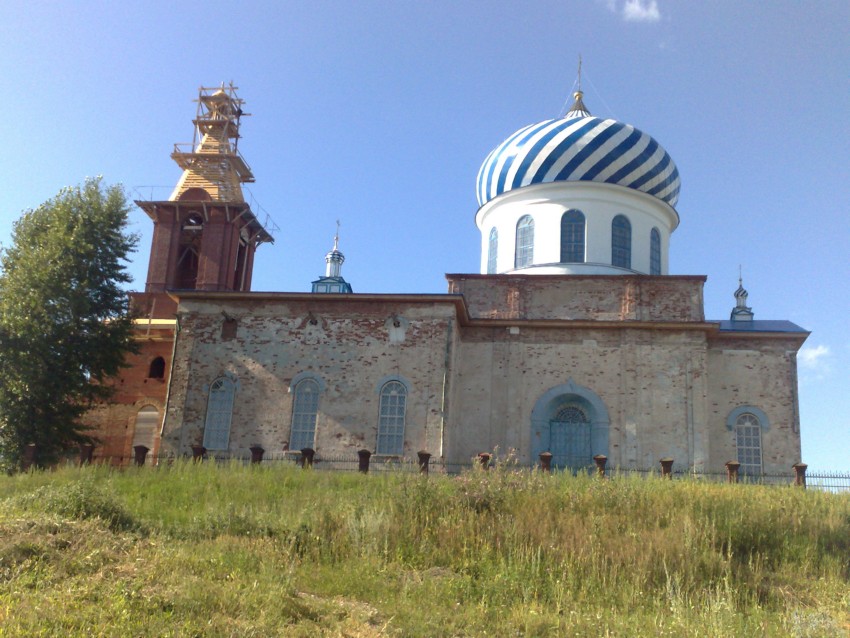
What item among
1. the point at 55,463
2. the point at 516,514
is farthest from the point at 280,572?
the point at 55,463

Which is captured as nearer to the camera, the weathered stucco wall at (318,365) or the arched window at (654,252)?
the weathered stucco wall at (318,365)

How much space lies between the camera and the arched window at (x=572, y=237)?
23609 millimetres

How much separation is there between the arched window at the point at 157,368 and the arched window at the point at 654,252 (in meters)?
14.2

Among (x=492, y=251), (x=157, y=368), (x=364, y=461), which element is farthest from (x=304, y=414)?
(x=492, y=251)

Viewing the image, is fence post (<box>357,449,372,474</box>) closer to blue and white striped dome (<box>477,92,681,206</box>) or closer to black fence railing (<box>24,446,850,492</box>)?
black fence railing (<box>24,446,850,492</box>)

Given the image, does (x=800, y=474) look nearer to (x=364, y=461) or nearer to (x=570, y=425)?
(x=570, y=425)

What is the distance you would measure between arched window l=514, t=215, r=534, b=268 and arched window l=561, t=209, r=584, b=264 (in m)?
0.93

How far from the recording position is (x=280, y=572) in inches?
342

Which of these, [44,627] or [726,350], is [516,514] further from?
[726,350]

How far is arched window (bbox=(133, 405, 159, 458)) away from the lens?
23.4 m

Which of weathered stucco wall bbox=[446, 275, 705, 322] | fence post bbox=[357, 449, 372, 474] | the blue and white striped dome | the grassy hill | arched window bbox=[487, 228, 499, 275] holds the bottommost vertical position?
the grassy hill

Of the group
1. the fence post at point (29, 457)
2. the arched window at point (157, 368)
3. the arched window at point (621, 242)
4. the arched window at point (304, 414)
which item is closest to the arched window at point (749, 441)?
the arched window at point (621, 242)

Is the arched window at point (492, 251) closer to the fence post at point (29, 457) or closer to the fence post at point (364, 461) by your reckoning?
the fence post at point (364, 461)

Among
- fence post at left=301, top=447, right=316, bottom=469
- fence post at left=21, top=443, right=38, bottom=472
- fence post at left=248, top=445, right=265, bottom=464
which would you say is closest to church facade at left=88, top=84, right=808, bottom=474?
fence post at left=248, top=445, right=265, bottom=464
